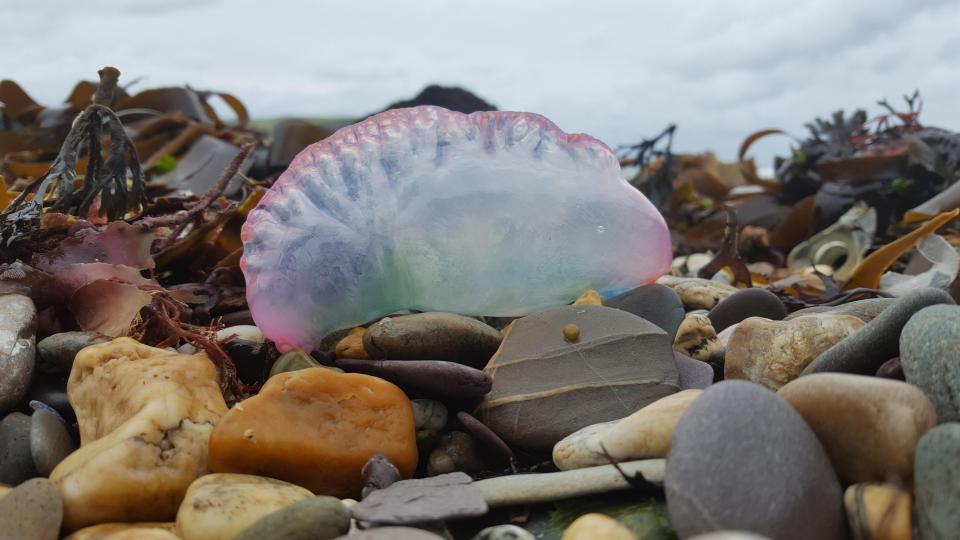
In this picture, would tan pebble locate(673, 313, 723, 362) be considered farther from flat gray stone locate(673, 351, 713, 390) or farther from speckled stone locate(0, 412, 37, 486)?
speckled stone locate(0, 412, 37, 486)

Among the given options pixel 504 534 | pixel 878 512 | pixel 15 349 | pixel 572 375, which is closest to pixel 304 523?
pixel 504 534

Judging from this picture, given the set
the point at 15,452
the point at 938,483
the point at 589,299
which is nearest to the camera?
the point at 938,483

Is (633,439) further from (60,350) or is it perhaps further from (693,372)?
(60,350)

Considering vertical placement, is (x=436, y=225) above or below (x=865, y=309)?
above

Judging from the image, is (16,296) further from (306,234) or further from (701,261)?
(701,261)

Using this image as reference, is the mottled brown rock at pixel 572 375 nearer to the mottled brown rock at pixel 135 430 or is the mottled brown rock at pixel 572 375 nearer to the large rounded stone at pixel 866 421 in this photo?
the large rounded stone at pixel 866 421
